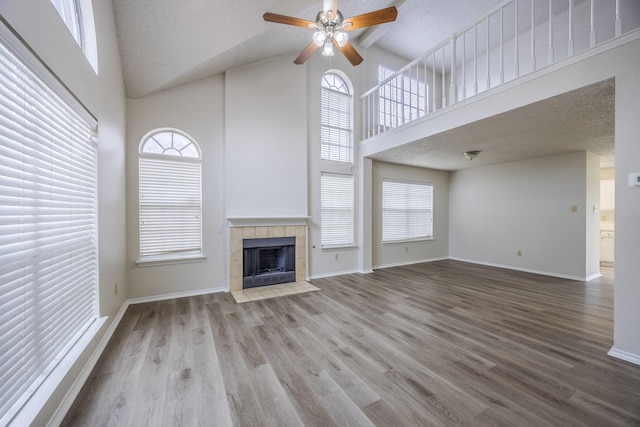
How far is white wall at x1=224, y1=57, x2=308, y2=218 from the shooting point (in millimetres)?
4027

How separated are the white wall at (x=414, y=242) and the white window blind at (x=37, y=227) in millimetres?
4752

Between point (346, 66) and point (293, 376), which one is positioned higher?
point (346, 66)

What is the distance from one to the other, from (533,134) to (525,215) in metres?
2.41

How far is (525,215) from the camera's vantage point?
529 centimetres

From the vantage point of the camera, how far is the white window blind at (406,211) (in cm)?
579

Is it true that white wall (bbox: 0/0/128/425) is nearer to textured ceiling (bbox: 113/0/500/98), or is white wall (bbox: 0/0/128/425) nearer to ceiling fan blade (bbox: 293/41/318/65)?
textured ceiling (bbox: 113/0/500/98)

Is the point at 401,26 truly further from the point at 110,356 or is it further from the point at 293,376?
the point at 110,356

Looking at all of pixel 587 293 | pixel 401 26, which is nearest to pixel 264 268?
pixel 587 293

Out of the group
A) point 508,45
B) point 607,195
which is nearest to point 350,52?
point 508,45

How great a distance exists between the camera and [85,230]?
2.07 meters

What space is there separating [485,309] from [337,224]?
9.03 ft

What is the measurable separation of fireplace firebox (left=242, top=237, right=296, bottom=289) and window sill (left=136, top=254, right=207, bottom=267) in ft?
2.22

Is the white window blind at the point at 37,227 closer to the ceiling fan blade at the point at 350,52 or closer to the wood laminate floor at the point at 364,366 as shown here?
the wood laminate floor at the point at 364,366

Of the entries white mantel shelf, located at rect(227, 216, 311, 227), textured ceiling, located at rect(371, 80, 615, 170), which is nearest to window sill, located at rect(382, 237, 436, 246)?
textured ceiling, located at rect(371, 80, 615, 170)
